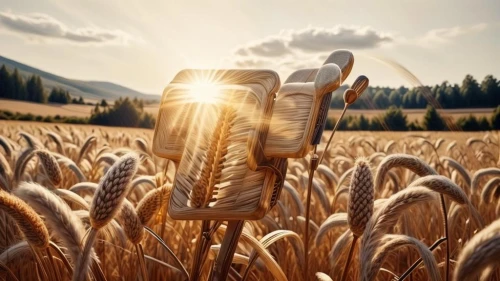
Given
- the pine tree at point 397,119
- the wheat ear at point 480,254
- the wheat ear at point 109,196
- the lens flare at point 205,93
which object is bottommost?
the pine tree at point 397,119

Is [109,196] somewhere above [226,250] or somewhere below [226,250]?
above

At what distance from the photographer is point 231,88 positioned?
3.97ft

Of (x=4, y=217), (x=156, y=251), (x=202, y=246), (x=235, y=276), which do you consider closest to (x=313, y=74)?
(x=202, y=246)

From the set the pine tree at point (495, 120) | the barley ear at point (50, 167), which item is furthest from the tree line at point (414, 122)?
the barley ear at point (50, 167)

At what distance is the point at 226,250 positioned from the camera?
1.26 meters

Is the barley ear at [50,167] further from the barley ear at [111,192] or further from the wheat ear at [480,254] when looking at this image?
the wheat ear at [480,254]

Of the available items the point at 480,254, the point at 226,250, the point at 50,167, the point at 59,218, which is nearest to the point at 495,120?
the point at 50,167

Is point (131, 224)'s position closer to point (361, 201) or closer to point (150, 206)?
point (150, 206)

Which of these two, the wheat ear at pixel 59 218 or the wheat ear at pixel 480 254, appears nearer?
the wheat ear at pixel 480 254

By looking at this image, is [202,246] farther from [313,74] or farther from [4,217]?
[4,217]

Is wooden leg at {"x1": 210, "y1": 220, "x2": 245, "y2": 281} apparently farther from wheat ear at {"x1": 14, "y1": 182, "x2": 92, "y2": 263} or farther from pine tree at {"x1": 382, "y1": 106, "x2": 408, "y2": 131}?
pine tree at {"x1": 382, "y1": 106, "x2": 408, "y2": 131}

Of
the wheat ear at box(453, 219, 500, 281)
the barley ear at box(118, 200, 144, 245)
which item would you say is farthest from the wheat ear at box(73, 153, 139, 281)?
the wheat ear at box(453, 219, 500, 281)

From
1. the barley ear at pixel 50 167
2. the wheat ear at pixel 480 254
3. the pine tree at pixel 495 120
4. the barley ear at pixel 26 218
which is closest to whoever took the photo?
the wheat ear at pixel 480 254

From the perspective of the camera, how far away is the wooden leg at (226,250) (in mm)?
1254
